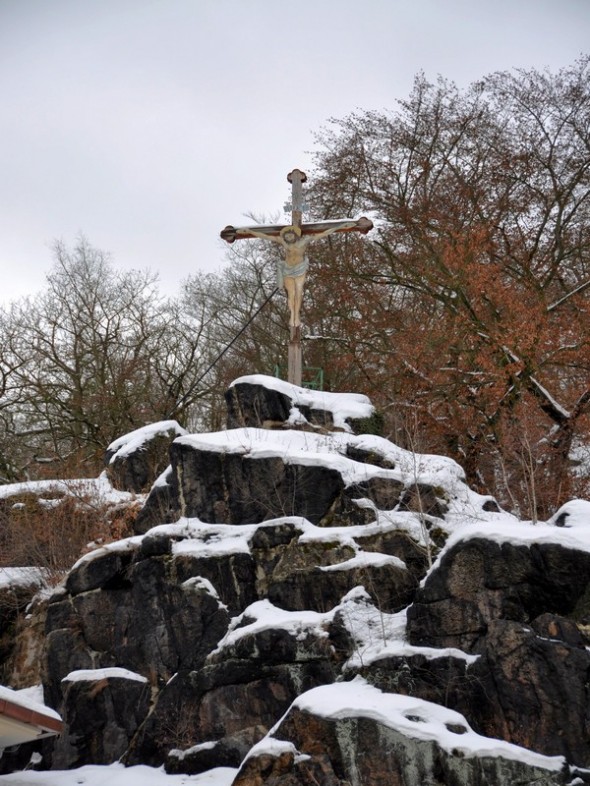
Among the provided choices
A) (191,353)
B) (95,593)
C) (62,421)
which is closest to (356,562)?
(95,593)

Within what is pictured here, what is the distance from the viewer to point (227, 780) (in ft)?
32.5

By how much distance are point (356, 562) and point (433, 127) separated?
39.8 feet

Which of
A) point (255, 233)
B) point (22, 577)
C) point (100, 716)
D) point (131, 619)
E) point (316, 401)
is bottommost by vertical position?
point (100, 716)

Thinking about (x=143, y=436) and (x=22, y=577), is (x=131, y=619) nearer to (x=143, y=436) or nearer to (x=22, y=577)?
(x=22, y=577)

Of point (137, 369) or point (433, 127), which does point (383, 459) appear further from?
point (137, 369)

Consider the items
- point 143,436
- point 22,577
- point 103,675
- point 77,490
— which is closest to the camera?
point 103,675

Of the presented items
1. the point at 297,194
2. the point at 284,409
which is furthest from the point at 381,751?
the point at 297,194

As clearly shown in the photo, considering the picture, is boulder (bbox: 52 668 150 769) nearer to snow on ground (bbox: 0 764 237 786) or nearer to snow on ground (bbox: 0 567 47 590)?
snow on ground (bbox: 0 764 237 786)

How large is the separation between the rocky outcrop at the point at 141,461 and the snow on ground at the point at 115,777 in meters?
5.30

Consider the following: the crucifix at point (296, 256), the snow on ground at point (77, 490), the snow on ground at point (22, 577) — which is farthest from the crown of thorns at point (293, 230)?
the snow on ground at point (22, 577)

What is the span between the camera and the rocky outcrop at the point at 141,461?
15375mm

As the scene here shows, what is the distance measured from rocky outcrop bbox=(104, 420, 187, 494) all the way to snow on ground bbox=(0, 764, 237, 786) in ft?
17.4

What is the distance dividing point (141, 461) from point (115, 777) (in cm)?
600

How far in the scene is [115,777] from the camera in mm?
10617
